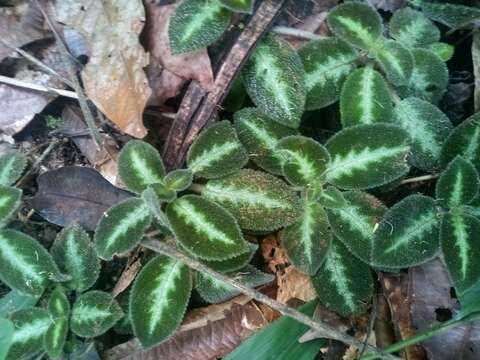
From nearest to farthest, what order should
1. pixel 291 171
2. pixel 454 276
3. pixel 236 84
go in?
pixel 454 276 < pixel 291 171 < pixel 236 84

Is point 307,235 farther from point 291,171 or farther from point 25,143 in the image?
point 25,143

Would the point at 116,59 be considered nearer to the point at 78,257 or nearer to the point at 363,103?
the point at 78,257

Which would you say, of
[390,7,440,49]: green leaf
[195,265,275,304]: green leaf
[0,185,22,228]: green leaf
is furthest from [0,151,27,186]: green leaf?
[390,7,440,49]: green leaf

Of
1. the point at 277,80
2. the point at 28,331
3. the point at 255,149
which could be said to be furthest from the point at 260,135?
the point at 28,331

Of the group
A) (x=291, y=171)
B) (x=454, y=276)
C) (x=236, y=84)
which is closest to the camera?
(x=454, y=276)

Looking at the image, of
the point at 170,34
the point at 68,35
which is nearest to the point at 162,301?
the point at 170,34

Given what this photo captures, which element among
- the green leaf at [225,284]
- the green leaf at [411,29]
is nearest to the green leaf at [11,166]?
the green leaf at [225,284]
